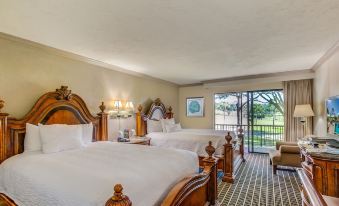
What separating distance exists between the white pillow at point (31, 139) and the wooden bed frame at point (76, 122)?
10 cm

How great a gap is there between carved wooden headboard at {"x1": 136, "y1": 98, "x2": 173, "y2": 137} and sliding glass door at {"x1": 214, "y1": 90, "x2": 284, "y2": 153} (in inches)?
89.1

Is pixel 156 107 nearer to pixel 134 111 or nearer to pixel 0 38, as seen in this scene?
pixel 134 111

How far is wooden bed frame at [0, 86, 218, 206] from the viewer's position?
5.40 ft

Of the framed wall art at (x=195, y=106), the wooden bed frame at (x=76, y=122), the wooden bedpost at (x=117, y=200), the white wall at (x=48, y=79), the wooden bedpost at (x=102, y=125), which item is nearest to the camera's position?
the wooden bedpost at (x=117, y=200)

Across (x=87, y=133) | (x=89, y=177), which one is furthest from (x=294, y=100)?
(x=89, y=177)

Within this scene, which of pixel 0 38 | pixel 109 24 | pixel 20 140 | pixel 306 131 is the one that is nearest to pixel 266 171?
pixel 306 131

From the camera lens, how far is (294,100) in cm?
548

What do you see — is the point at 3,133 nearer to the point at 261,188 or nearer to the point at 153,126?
the point at 153,126

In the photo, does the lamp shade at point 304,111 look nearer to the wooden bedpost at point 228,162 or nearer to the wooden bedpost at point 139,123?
the wooden bedpost at point 228,162

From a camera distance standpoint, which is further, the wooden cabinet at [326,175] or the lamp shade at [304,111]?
the lamp shade at [304,111]

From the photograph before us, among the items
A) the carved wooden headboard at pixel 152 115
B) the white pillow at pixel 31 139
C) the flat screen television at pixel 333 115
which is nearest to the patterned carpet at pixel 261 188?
the flat screen television at pixel 333 115

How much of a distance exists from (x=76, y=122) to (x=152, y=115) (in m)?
2.44

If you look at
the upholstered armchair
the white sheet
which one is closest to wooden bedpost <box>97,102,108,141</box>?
the white sheet

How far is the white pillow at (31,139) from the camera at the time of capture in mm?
2696
